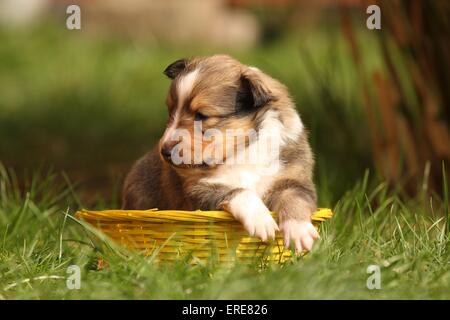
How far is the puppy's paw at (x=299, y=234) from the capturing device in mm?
3416

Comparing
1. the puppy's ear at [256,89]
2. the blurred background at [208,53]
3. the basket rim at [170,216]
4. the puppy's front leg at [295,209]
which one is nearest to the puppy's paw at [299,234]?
the puppy's front leg at [295,209]

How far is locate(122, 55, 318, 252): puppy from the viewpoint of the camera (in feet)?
11.5

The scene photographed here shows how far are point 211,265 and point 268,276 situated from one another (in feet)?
0.94

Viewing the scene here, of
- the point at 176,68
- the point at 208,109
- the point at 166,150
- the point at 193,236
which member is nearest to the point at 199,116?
the point at 208,109

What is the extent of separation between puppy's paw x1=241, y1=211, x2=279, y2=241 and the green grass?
14cm

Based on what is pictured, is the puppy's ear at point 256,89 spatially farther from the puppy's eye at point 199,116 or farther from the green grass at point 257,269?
the green grass at point 257,269

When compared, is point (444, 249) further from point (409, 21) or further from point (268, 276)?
point (409, 21)

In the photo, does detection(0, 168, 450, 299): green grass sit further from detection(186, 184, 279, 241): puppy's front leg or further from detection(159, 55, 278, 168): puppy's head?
detection(159, 55, 278, 168): puppy's head

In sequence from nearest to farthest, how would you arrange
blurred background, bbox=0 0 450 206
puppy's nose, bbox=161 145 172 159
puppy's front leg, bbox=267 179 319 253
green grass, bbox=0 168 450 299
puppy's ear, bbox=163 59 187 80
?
1. green grass, bbox=0 168 450 299
2. puppy's front leg, bbox=267 179 319 253
3. puppy's nose, bbox=161 145 172 159
4. puppy's ear, bbox=163 59 187 80
5. blurred background, bbox=0 0 450 206

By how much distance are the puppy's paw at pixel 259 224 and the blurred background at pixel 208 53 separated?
4.62 ft

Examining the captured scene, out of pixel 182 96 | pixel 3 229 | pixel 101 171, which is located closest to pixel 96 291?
pixel 182 96

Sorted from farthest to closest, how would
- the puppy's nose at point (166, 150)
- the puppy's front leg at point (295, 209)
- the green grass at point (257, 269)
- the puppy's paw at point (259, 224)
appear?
the puppy's nose at point (166, 150), the puppy's front leg at point (295, 209), the puppy's paw at point (259, 224), the green grass at point (257, 269)

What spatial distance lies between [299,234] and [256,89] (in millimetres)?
654

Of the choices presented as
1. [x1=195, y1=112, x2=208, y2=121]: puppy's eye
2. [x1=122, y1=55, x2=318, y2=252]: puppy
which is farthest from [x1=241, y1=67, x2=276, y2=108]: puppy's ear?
[x1=195, y1=112, x2=208, y2=121]: puppy's eye
